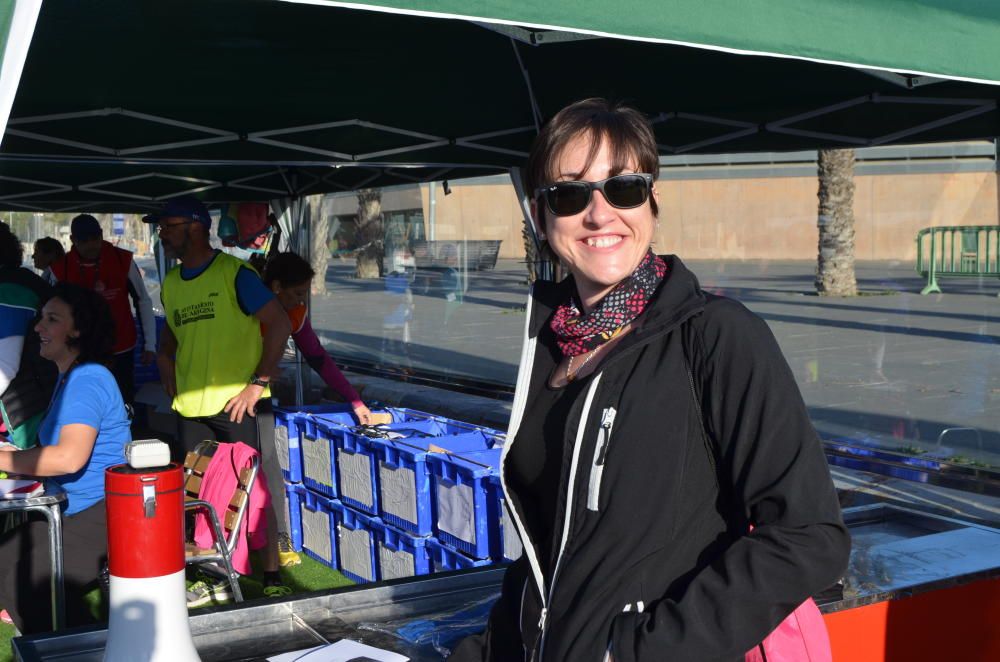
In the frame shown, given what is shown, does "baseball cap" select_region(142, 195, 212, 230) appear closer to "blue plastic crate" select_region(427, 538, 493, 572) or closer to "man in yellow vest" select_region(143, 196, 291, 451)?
"man in yellow vest" select_region(143, 196, 291, 451)

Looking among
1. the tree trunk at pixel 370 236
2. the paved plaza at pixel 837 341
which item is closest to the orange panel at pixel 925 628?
the paved plaza at pixel 837 341

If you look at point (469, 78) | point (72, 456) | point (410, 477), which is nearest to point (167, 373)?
point (410, 477)

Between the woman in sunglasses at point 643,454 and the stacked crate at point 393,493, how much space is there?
279cm

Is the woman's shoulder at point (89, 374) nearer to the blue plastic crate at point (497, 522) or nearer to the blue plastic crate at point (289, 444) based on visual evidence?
the blue plastic crate at point (497, 522)

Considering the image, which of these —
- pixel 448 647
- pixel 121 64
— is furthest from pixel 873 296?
pixel 448 647

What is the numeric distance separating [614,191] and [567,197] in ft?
0.24

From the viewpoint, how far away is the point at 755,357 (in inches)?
54.1

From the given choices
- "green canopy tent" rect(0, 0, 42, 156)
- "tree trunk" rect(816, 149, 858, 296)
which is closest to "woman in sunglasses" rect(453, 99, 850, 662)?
"green canopy tent" rect(0, 0, 42, 156)

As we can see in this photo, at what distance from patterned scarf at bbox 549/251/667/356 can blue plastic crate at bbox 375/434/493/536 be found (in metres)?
3.26

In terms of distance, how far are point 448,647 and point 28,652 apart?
0.89 meters

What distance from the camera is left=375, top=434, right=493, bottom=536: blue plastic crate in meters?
4.84

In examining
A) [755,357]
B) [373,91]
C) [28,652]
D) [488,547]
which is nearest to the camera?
[755,357]

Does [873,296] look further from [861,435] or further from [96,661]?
[96,661]

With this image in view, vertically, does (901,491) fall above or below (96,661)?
below
